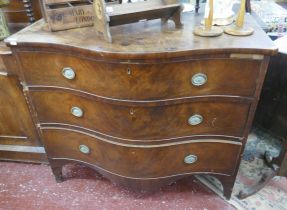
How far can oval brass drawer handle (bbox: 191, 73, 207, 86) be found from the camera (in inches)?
40.9

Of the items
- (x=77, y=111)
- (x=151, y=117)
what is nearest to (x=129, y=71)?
(x=151, y=117)

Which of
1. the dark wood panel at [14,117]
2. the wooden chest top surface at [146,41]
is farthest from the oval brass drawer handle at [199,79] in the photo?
the dark wood panel at [14,117]

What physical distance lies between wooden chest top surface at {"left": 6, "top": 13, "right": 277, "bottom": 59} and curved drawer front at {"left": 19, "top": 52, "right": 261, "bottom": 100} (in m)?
0.06

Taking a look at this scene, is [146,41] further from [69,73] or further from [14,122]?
[14,122]

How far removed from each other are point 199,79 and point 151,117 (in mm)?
272

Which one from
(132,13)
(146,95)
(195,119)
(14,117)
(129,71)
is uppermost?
(132,13)

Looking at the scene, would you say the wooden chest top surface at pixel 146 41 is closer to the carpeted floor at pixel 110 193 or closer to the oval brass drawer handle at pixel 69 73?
the oval brass drawer handle at pixel 69 73

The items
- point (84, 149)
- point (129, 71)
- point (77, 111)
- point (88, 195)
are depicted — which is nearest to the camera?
point (129, 71)

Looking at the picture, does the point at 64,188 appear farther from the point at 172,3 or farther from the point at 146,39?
the point at 172,3

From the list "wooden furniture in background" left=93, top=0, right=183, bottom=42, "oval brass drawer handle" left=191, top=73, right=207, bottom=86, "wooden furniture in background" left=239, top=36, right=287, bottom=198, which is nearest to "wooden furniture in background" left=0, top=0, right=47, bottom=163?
"wooden furniture in background" left=93, top=0, right=183, bottom=42

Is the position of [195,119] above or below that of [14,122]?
above

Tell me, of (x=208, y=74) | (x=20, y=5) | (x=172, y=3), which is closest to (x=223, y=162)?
(x=208, y=74)

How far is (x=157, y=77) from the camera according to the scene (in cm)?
102

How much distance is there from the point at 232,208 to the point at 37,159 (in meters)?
1.35
